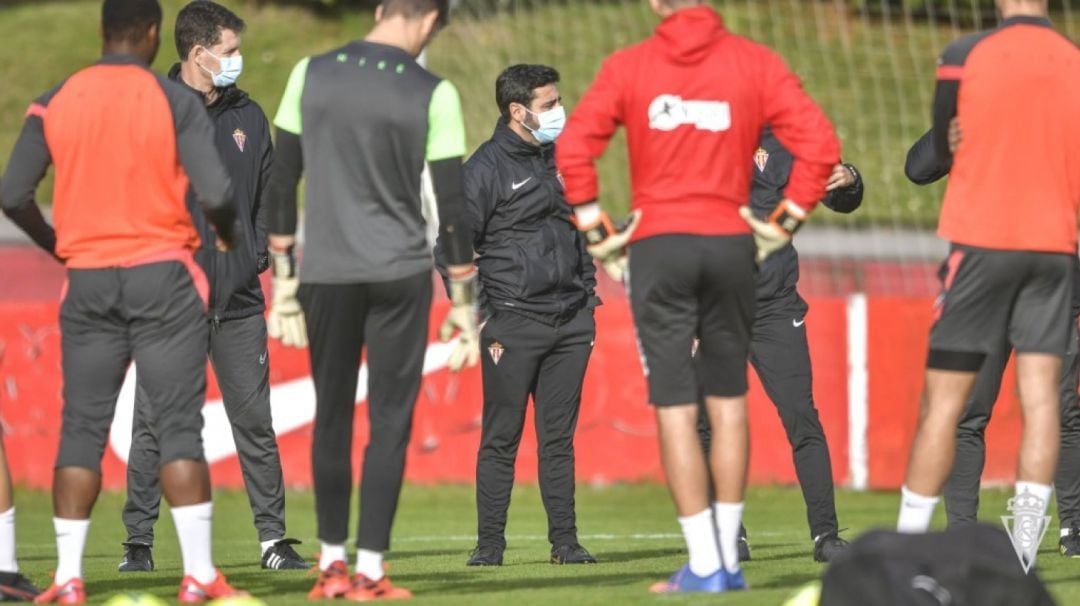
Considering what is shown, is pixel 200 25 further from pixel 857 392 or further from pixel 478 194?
pixel 857 392

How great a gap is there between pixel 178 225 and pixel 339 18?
83.3 feet

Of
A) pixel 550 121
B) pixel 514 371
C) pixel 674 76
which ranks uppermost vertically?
pixel 674 76

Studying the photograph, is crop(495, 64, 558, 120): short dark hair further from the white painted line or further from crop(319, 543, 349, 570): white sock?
the white painted line

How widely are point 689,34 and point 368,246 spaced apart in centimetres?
139

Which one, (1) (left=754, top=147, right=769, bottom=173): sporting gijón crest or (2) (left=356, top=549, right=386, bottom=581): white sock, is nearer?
(2) (left=356, top=549, right=386, bottom=581): white sock

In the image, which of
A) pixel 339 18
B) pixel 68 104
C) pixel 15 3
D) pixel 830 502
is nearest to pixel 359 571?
pixel 68 104

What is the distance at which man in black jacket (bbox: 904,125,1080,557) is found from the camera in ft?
27.0

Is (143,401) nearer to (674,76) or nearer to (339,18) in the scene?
(674,76)

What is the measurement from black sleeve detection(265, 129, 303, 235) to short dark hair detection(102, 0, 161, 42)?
24.2 inches

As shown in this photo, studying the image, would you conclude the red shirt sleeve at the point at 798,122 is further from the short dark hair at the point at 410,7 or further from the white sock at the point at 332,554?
the white sock at the point at 332,554

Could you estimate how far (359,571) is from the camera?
7.00m

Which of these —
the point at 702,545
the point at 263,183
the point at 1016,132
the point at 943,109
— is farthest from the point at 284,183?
the point at 1016,132

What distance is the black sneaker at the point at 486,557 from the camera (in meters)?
9.07

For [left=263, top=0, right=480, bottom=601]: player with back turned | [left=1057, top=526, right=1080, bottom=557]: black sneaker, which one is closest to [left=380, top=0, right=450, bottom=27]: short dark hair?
[left=263, top=0, right=480, bottom=601]: player with back turned
